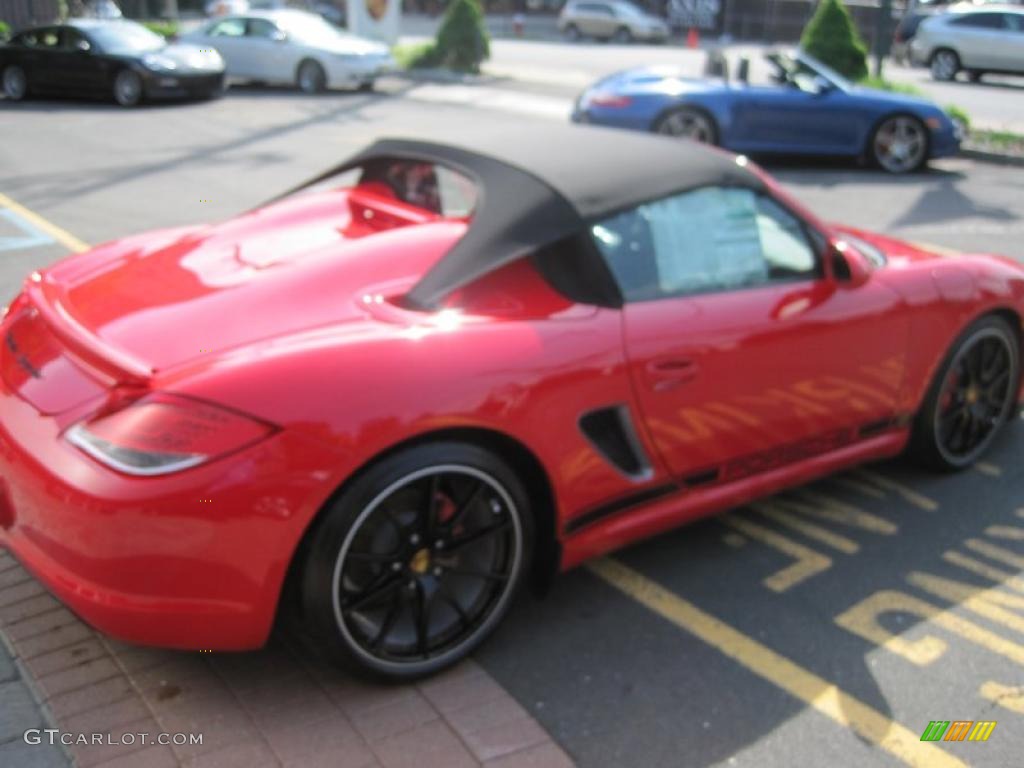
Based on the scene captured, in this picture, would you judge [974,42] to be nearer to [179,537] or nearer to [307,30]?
[307,30]

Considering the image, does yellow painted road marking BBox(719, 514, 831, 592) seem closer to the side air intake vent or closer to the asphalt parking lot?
the asphalt parking lot

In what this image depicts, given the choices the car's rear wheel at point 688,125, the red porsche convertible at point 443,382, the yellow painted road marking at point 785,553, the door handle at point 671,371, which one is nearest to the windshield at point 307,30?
the car's rear wheel at point 688,125

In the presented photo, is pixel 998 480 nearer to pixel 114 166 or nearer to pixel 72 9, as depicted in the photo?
pixel 114 166

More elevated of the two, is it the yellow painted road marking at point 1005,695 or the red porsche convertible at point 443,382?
the red porsche convertible at point 443,382

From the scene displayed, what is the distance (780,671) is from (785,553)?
0.73m

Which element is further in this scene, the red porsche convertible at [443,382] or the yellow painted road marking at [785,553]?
the yellow painted road marking at [785,553]

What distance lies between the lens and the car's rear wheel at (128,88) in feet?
54.3

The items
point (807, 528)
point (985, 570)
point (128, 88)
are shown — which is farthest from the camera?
point (128, 88)

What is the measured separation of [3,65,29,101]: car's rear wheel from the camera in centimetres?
1733

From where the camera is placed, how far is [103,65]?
16812 millimetres

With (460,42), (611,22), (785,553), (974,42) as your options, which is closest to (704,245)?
(785,553)

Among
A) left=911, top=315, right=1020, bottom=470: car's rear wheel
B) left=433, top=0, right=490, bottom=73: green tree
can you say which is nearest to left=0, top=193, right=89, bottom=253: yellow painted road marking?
left=911, top=315, right=1020, bottom=470: car's rear wheel

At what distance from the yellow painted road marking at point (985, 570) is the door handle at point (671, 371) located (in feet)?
4.10

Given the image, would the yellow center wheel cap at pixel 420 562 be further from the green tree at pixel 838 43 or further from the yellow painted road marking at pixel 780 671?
the green tree at pixel 838 43
